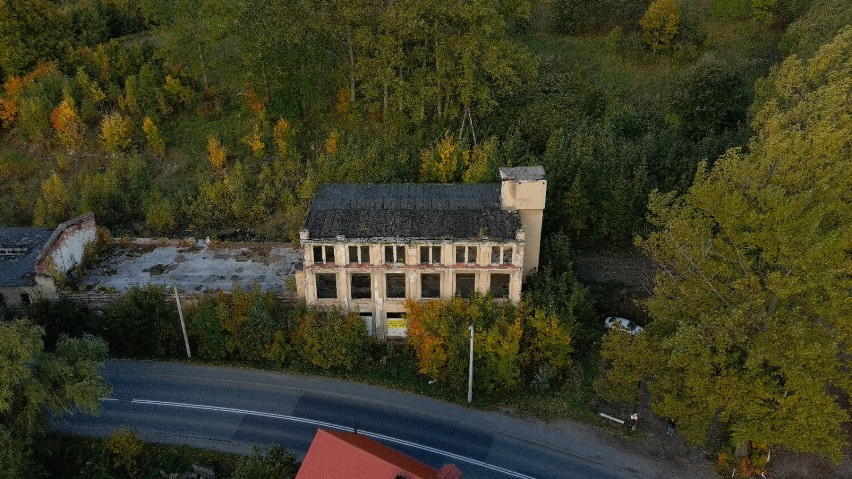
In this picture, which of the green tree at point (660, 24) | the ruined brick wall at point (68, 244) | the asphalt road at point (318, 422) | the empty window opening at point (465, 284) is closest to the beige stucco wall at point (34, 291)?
the ruined brick wall at point (68, 244)

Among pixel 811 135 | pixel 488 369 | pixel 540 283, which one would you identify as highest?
pixel 811 135

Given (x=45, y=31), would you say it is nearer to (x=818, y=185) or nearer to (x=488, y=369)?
(x=488, y=369)

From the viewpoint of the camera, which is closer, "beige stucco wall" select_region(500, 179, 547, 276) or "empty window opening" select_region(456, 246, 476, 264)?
"empty window opening" select_region(456, 246, 476, 264)

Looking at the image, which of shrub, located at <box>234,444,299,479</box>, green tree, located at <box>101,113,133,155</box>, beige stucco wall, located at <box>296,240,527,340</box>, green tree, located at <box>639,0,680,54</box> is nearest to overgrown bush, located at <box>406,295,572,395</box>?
beige stucco wall, located at <box>296,240,527,340</box>

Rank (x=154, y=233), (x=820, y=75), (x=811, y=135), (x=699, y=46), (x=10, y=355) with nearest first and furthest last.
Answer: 1. (x=10, y=355)
2. (x=811, y=135)
3. (x=820, y=75)
4. (x=154, y=233)
5. (x=699, y=46)

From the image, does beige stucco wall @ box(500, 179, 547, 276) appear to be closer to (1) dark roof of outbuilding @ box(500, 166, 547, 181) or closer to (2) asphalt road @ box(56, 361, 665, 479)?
(1) dark roof of outbuilding @ box(500, 166, 547, 181)

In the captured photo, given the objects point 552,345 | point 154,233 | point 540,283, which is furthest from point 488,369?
point 154,233
